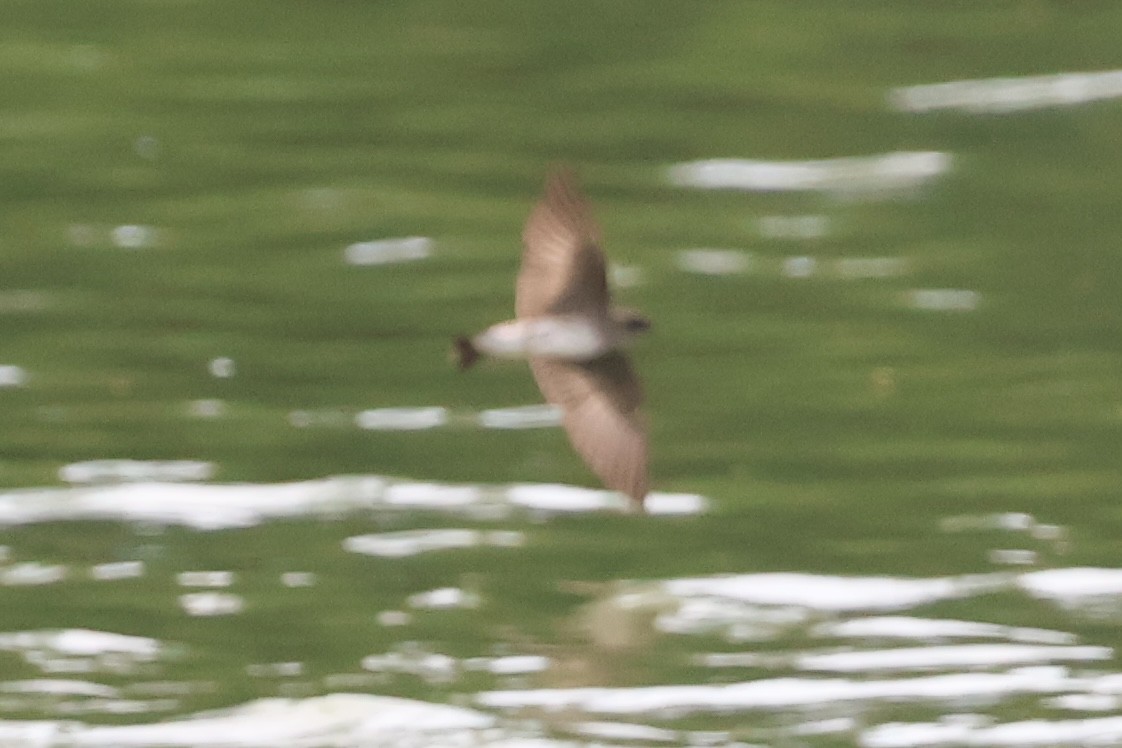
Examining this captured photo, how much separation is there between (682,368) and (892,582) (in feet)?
5.25

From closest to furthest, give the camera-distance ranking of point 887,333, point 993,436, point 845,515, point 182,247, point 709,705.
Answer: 1. point 709,705
2. point 845,515
3. point 993,436
4. point 887,333
5. point 182,247

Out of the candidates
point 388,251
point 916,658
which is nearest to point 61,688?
point 916,658

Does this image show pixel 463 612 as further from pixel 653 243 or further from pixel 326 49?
pixel 326 49

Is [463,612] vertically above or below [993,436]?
below

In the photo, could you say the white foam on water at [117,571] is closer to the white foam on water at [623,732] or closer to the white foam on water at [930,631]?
the white foam on water at [623,732]

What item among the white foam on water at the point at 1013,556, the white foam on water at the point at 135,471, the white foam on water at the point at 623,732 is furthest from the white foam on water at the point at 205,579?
the white foam on water at the point at 1013,556

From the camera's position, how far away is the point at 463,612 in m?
6.68

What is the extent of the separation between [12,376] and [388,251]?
1.45 metres

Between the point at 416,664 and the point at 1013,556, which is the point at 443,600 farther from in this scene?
the point at 1013,556

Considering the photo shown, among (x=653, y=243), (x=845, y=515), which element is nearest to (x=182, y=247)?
(x=653, y=243)

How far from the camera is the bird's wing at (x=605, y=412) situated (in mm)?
5844

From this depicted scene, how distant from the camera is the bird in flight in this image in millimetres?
5785

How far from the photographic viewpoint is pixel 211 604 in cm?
670

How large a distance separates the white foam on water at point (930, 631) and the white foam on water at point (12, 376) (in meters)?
2.50
